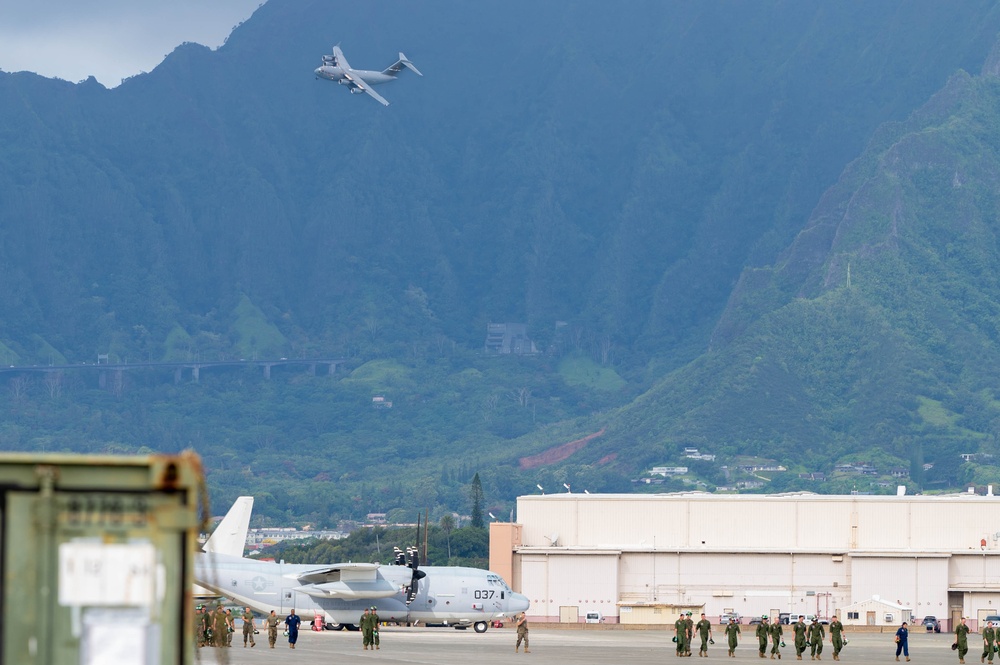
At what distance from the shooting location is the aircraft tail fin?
311 feet

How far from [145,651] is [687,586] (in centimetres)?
9486

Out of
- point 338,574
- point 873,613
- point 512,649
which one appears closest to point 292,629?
point 512,649

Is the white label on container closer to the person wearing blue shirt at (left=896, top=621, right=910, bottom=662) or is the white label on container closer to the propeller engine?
the person wearing blue shirt at (left=896, top=621, right=910, bottom=662)

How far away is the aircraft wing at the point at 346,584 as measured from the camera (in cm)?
7931

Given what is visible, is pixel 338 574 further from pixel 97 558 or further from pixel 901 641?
pixel 97 558

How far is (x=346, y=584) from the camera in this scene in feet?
261

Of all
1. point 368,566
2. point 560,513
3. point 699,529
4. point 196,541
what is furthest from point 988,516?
point 196,541

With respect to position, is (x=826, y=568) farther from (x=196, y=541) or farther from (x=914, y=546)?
(x=196, y=541)

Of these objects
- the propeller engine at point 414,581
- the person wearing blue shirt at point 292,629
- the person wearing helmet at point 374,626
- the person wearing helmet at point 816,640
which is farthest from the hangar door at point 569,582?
the person wearing helmet at point 816,640

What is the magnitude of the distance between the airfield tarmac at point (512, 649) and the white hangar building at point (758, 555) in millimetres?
14471

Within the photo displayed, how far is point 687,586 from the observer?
10444 centimetres

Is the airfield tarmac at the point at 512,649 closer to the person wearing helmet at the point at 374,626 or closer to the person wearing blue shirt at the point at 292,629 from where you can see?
the person wearing helmet at the point at 374,626

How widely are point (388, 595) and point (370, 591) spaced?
81 centimetres

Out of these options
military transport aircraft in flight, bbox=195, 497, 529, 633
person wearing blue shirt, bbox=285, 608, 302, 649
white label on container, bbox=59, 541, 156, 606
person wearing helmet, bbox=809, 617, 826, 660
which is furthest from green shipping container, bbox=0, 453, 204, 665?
military transport aircraft in flight, bbox=195, 497, 529, 633
